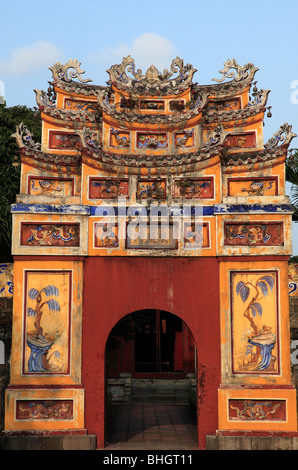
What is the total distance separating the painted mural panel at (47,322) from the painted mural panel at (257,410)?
10.6 feet

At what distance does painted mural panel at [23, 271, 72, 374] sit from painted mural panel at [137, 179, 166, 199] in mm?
2167

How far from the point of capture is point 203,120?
41.0 ft

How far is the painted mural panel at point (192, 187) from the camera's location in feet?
37.4

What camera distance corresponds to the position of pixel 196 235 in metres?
11.1

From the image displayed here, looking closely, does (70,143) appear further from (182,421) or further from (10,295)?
(182,421)

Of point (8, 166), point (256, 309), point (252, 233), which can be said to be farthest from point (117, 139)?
point (8, 166)

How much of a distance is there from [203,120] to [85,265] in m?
4.24

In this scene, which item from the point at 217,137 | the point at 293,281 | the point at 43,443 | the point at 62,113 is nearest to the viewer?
the point at 43,443

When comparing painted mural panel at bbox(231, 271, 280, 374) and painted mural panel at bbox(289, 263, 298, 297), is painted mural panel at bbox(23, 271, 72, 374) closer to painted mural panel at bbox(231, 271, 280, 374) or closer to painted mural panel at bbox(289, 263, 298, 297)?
painted mural panel at bbox(231, 271, 280, 374)

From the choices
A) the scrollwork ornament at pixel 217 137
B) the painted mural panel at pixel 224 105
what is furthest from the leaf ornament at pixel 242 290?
the painted mural panel at pixel 224 105

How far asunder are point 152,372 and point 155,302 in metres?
8.57

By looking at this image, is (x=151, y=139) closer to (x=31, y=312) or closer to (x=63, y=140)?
(x=63, y=140)

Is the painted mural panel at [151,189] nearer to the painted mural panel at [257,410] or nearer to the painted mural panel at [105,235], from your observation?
the painted mural panel at [105,235]

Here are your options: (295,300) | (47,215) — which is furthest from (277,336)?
(47,215)
